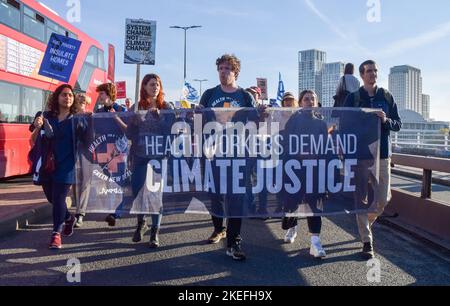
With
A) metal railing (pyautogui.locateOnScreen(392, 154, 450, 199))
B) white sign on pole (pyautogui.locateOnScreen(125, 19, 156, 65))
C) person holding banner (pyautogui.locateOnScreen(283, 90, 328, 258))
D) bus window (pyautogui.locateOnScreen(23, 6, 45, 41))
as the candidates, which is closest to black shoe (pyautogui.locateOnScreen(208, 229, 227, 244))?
person holding banner (pyautogui.locateOnScreen(283, 90, 328, 258))

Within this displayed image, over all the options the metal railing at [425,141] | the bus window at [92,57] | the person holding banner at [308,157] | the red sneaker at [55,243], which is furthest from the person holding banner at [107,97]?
the metal railing at [425,141]

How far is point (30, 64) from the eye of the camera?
10.4 metres

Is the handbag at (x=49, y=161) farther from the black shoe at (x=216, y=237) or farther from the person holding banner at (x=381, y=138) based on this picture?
the person holding banner at (x=381, y=138)

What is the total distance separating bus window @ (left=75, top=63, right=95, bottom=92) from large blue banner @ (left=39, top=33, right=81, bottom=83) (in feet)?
17.8

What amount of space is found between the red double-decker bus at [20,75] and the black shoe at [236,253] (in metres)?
5.92

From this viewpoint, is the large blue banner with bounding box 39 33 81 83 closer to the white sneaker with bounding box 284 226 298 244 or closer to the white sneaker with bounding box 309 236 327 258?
the white sneaker with bounding box 284 226 298 244

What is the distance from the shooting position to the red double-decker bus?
30.6 ft

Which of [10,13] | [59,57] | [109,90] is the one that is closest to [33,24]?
[10,13]

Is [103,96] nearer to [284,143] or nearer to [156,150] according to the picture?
[156,150]

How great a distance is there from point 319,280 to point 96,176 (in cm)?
276

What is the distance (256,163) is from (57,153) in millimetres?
2303

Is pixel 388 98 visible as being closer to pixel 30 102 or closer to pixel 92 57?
pixel 30 102
